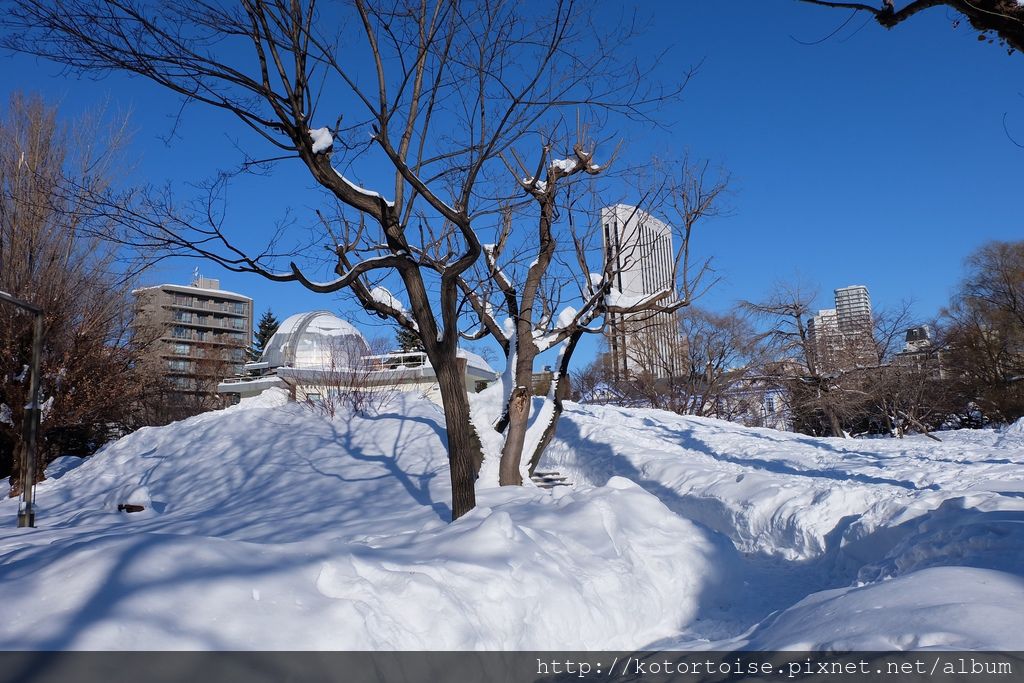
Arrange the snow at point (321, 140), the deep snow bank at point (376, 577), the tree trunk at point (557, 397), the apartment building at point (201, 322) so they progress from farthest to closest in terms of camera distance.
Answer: the apartment building at point (201, 322)
the tree trunk at point (557, 397)
the snow at point (321, 140)
the deep snow bank at point (376, 577)

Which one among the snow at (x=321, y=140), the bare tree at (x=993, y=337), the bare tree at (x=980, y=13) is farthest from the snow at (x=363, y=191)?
the bare tree at (x=993, y=337)

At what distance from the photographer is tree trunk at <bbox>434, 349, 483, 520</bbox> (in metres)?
7.54

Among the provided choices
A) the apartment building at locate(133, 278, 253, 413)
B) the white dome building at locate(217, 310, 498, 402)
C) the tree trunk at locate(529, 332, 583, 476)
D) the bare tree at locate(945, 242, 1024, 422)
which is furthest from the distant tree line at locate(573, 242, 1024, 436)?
the apartment building at locate(133, 278, 253, 413)

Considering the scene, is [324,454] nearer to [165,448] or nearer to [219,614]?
[165,448]

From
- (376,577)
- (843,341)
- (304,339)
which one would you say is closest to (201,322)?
(304,339)

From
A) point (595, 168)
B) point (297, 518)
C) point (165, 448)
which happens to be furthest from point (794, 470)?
point (165, 448)

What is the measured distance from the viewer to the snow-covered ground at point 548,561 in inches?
127

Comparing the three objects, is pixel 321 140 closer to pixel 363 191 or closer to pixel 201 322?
pixel 363 191

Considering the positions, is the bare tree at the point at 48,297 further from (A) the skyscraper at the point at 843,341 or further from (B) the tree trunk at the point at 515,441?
(A) the skyscraper at the point at 843,341

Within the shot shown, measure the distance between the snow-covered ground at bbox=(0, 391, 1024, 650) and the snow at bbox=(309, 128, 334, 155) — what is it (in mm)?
3691

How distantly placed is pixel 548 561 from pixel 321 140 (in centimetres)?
444

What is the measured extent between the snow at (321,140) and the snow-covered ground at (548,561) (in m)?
3.69

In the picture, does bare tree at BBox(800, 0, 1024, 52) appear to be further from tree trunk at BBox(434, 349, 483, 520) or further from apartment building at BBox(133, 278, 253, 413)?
apartment building at BBox(133, 278, 253, 413)

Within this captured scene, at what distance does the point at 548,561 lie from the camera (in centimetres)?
512
